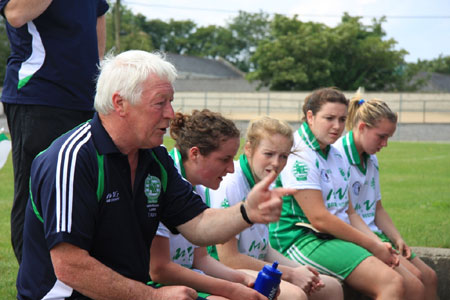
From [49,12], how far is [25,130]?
664 millimetres

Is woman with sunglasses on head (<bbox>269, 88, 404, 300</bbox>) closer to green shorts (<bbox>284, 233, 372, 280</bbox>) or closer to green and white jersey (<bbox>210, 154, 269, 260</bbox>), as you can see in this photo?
green shorts (<bbox>284, 233, 372, 280</bbox>)

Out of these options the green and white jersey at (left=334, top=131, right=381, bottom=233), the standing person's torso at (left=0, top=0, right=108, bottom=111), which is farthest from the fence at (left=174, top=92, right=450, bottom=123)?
the standing person's torso at (left=0, top=0, right=108, bottom=111)

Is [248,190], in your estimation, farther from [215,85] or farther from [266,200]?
[215,85]

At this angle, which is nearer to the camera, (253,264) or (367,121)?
(253,264)

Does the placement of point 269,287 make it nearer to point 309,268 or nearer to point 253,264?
point 253,264

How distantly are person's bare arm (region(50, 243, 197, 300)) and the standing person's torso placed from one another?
1318mm

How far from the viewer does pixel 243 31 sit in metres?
95.2

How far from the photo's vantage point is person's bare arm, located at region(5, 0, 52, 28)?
3.36m

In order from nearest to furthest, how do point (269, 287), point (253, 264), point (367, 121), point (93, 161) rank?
1. point (93, 161)
2. point (269, 287)
3. point (253, 264)
4. point (367, 121)

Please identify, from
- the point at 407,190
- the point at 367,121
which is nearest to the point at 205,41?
the point at 407,190

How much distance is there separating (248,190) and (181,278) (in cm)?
99

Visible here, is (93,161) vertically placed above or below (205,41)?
below

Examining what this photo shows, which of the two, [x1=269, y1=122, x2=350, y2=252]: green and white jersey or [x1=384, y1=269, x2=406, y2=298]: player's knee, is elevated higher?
[x1=269, y1=122, x2=350, y2=252]: green and white jersey

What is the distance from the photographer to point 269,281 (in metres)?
3.15
